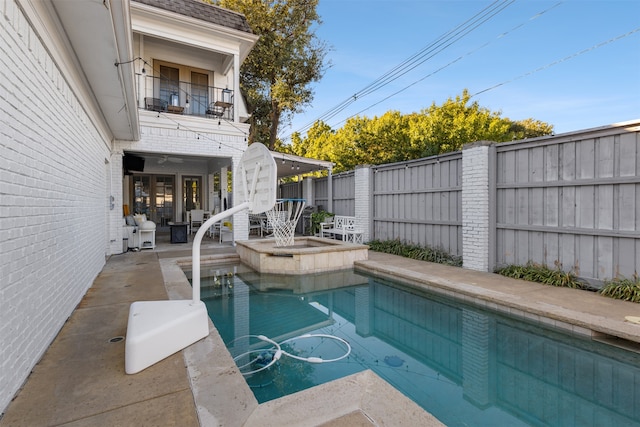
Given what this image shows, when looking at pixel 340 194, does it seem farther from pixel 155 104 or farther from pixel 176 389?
pixel 176 389

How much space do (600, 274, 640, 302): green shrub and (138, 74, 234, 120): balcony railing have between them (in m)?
9.23

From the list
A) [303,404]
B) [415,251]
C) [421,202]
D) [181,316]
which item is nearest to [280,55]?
[421,202]

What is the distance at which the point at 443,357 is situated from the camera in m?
3.27

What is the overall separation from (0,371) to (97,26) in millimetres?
2874

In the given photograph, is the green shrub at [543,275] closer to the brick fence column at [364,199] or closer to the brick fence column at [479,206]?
the brick fence column at [479,206]

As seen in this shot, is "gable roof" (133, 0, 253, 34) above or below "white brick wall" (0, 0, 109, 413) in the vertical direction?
above

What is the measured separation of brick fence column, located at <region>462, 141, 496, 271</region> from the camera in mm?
5888

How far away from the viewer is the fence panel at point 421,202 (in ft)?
22.1

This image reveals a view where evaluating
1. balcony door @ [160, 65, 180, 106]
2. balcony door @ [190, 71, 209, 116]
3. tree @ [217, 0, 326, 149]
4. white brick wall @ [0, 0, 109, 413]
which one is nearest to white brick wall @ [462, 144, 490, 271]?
white brick wall @ [0, 0, 109, 413]

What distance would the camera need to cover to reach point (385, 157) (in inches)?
703

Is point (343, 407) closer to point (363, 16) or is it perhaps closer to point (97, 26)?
point (97, 26)

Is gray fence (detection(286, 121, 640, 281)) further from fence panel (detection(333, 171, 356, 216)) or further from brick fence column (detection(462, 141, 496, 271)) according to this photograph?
fence panel (detection(333, 171, 356, 216))

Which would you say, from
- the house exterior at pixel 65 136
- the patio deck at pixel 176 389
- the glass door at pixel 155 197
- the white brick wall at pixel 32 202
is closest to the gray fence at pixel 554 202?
the patio deck at pixel 176 389

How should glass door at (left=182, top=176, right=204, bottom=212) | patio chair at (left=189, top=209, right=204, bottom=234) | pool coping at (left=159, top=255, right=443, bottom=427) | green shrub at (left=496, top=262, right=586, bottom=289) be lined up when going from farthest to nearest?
glass door at (left=182, top=176, right=204, bottom=212), patio chair at (left=189, top=209, right=204, bottom=234), green shrub at (left=496, top=262, right=586, bottom=289), pool coping at (left=159, top=255, right=443, bottom=427)
